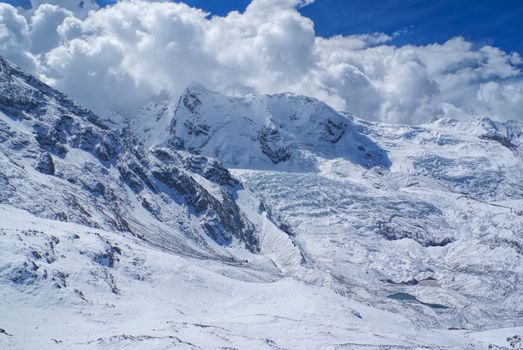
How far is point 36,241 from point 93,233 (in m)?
23.2

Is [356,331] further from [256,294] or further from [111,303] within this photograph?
[111,303]

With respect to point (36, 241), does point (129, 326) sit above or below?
below

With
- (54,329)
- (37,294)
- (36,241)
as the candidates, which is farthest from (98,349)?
(36,241)

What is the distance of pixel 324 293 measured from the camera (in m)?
138

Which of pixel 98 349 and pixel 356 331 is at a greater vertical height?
pixel 356 331

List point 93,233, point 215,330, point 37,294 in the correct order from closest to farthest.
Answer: point 37,294 < point 215,330 < point 93,233

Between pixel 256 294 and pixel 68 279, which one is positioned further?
pixel 256 294

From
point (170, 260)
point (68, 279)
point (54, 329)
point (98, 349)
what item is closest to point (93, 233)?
point (170, 260)

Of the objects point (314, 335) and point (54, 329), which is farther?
point (314, 335)

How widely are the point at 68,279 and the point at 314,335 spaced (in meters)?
45.6

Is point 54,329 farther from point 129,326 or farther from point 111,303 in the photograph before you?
point 111,303

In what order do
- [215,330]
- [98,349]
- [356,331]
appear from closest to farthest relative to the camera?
[98,349] < [215,330] < [356,331]

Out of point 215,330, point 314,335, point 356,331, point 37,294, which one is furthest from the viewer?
point 356,331

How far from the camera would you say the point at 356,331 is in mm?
114250
